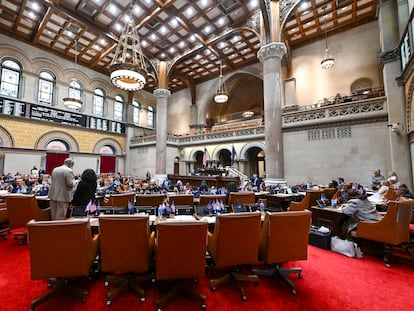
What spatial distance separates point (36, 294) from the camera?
233 centimetres

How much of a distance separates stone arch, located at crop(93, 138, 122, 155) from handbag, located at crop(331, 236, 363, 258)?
17213 millimetres

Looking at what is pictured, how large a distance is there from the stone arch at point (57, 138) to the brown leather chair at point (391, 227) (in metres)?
17.3

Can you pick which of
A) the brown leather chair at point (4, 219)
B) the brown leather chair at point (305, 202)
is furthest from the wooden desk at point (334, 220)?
the brown leather chair at point (4, 219)

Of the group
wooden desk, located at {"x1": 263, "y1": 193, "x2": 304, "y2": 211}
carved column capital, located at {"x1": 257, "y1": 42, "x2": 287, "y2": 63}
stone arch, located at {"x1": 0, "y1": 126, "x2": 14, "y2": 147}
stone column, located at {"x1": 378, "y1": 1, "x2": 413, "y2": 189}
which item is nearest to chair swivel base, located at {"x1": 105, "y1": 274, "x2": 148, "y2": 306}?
wooden desk, located at {"x1": 263, "y1": 193, "x2": 304, "y2": 211}

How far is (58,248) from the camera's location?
78.2 inches

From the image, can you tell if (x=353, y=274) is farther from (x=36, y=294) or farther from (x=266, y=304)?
(x=36, y=294)

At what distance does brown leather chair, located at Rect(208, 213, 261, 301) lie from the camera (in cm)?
228

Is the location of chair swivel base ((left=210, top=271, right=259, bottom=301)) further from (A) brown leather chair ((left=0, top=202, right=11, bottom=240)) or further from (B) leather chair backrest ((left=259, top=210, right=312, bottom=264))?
(A) brown leather chair ((left=0, top=202, right=11, bottom=240))

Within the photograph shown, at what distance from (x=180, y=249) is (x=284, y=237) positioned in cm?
130

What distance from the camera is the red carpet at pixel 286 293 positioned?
216cm

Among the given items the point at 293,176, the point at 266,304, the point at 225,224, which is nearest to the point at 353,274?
the point at 266,304

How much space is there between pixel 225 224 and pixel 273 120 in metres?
7.06

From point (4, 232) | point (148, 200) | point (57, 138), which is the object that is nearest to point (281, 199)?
point (148, 200)

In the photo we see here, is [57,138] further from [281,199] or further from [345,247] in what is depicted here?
[345,247]
